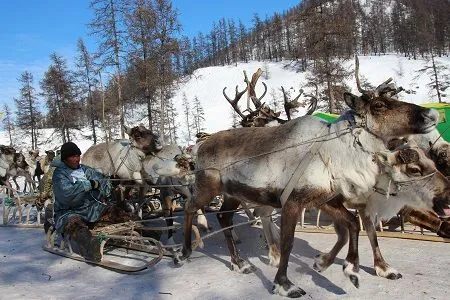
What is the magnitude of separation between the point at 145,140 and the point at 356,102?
14.7 ft

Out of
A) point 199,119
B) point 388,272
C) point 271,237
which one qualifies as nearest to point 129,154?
point 271,237

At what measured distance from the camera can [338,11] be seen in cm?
2355

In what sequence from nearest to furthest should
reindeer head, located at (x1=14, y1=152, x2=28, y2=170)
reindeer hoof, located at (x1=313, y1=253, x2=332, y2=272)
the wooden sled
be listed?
reindeer hoof, located at (x1=313, y1=253, x2=332, y2=272), the wooden sled, reindeer head, located at (x1=14, y1=152, x2=28, y2=170)

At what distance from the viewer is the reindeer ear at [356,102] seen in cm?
421

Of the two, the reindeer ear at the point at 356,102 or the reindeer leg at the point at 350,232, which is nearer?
the reindeer ear at the point at 356,102

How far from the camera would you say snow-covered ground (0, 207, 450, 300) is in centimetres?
438

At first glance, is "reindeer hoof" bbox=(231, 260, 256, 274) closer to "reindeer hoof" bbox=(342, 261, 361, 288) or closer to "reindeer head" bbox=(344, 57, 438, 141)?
"reindeer hoof" bbox=(342, 261, 361, 288)

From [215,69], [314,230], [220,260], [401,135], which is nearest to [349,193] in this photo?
[401,135]

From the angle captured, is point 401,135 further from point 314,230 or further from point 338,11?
point 338,11

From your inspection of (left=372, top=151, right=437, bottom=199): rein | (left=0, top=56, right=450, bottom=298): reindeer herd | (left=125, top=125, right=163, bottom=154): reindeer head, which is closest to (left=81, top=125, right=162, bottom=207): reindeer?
(left=125, top=125, right=163, bottom=154): reindeer head

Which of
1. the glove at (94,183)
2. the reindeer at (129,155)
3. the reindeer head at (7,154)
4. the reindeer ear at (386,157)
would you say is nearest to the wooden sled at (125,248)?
the glove at (94,183)

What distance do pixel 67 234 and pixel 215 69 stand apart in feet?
287

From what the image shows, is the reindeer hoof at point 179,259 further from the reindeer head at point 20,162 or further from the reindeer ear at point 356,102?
the reindeer head at point 20,162

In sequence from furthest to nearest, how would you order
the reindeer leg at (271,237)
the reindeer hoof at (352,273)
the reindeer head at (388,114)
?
the reindeer leg at (271,237) → the reindeer hoof at (352,273) → the reindeer head at (388,114)
